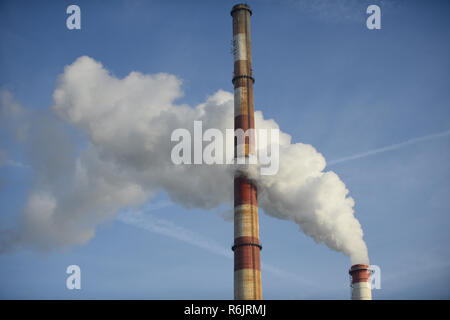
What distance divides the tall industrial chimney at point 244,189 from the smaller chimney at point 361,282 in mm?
8226

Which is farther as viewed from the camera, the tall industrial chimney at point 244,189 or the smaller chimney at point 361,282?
the tall industrial chimney at point 244,189

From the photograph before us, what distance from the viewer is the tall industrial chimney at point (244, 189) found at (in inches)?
1768

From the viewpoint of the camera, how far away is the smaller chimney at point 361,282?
40.8 m

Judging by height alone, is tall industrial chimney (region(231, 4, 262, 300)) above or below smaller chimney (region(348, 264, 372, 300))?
above

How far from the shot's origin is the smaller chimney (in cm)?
4075

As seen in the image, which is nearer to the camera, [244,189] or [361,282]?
[361,282]

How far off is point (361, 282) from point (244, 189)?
1324cm

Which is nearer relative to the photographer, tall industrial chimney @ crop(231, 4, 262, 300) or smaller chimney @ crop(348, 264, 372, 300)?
smaller chimney @ crop(348, 264, 372, 300)

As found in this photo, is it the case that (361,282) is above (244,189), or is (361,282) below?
below

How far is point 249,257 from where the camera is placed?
148 ft

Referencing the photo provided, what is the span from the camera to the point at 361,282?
135ft

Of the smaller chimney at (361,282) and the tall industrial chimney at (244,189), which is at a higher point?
the tall industrial chimney at (244,189)

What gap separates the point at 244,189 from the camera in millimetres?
47750

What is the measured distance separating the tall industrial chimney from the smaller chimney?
8226mm
